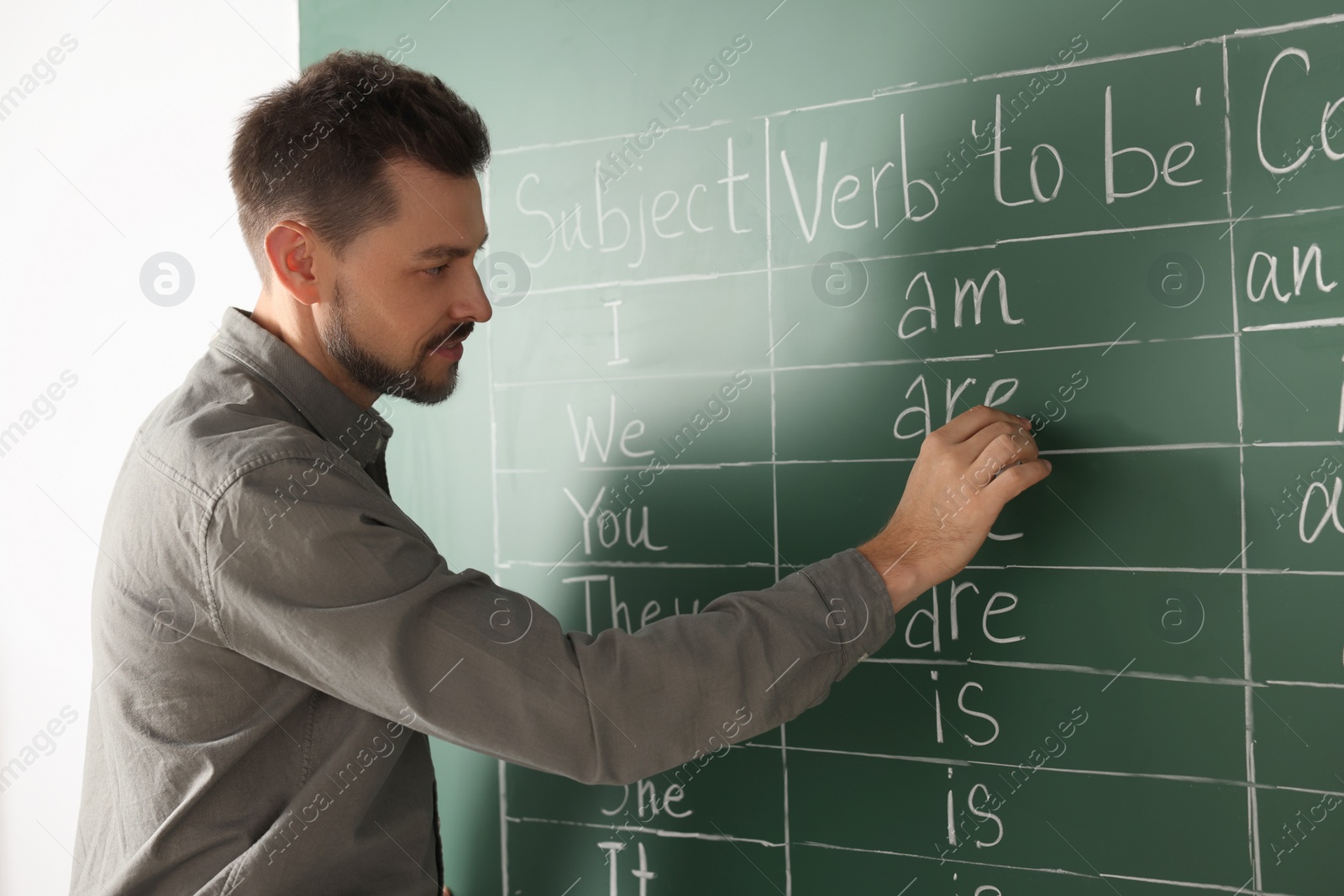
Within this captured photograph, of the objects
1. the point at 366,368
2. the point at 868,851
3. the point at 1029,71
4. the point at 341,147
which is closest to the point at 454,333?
the point at 366,368

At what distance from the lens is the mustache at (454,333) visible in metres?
1.26

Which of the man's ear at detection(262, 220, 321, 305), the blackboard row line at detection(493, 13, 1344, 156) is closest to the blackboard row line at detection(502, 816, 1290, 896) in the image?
the man's ear at detection(262, 220, 321, 305)

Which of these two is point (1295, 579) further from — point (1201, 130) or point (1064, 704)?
point (1201, 130)

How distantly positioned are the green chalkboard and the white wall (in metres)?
0.58

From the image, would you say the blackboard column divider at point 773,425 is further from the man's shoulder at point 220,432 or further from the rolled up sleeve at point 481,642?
the man's shoulder at point 220,432

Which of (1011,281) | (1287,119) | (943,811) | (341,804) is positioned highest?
(1287,119)

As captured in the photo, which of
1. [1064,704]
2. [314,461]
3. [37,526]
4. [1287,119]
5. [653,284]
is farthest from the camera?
[37,526]

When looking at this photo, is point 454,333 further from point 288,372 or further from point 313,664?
point 313,664

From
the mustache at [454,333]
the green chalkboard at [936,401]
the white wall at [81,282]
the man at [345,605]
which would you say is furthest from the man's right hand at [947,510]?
the white wall at [81,282]

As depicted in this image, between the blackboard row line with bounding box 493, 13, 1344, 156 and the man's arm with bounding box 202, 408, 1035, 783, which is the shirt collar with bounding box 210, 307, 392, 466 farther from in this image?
the blackboard row line with bounding box 493, 13, 1344, 156

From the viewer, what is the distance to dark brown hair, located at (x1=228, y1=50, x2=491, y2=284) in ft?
3.87

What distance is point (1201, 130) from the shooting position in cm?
119

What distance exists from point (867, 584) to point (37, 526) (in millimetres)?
1928

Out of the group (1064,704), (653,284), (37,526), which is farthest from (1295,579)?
(37,526)
